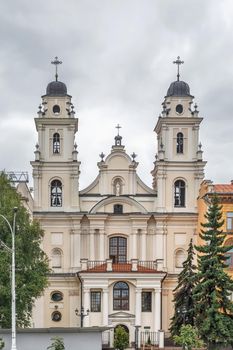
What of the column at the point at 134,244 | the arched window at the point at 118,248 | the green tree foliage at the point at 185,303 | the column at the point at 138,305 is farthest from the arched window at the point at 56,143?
the green tree foliage at the point at 185,303

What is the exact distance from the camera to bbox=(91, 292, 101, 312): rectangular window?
7331 cm

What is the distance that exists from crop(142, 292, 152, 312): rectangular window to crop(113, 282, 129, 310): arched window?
1366 millimetres

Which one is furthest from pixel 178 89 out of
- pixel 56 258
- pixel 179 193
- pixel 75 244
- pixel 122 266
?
pixel 56 258

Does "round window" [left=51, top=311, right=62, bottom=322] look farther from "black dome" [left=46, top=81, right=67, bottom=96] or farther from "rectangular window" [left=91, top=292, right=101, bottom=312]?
"black dome" [left=46, top=81, right=67, bottom=96]

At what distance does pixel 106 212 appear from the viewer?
77.8m

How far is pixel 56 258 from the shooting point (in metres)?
77.4

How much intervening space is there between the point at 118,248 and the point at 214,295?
27.9 meters

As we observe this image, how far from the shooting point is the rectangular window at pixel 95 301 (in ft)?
241

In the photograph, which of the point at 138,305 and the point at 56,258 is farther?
the point at 56,258

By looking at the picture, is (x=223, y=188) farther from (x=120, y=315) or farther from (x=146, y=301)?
(x=120, y=315)

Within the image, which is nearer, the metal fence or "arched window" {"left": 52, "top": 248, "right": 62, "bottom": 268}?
the metal fence

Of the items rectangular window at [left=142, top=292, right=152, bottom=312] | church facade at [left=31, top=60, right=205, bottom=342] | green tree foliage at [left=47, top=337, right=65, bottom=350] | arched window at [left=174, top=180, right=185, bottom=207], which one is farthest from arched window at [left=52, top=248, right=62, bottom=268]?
green tree foliage at [left=47, top=337, right=65, bottom=350]

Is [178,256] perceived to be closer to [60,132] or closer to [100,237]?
[100,237]

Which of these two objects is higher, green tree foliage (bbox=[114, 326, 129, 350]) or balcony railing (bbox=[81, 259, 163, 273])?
balcony railing (bbox=[81, 259, 163, 273])
